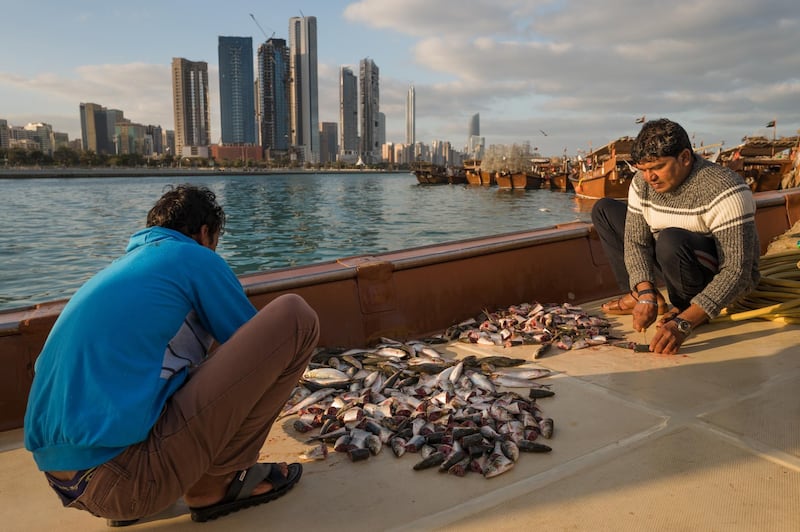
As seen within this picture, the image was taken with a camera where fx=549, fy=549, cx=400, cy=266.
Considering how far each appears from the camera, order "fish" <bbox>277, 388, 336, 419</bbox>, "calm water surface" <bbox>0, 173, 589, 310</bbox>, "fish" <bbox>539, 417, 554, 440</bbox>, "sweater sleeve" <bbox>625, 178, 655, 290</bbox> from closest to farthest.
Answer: "fish" <bbox>539, 417, 554, 440</bbox> → "fish" <bbox>277, 388, 336, 419</bbox> → "sweater sleeve" <bbox>625, 178, 655, 290</bbox> → "calm water surface" <bbox>0, 173, 589, 310</bbox>

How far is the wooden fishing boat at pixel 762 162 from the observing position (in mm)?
32594

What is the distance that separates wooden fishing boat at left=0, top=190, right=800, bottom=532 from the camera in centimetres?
218

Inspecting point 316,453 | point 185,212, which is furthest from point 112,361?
point 316,453

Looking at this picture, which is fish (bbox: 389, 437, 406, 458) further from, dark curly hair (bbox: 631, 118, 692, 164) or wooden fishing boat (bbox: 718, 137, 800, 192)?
wooden fishing boat (bbox: 718, 137, 800, 192)

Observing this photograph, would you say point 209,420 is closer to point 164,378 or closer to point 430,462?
point 164,378

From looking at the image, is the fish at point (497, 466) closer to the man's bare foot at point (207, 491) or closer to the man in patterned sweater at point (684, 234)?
the man's bare foot at point (207, 491)

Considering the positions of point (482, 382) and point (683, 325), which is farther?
point (683, 325)

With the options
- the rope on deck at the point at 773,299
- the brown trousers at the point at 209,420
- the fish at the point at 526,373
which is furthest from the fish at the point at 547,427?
the rope on deck at the point at 773,299

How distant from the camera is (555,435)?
2.82 m

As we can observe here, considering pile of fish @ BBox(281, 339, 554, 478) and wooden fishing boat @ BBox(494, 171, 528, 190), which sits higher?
wooden fishing boat @ BBox(494, 171, 528, 190)

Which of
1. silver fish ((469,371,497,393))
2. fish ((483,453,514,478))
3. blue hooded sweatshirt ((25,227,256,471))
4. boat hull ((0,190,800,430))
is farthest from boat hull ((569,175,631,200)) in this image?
blue hooded sweatshirt ((25,227,256,471))

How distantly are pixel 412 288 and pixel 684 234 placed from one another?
2126 millimetres

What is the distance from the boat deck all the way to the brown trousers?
343mm

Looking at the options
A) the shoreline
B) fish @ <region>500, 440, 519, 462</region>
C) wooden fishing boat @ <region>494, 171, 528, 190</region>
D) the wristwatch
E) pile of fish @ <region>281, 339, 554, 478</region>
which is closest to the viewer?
fish @ <region>500, 440, 519, 462</region>
